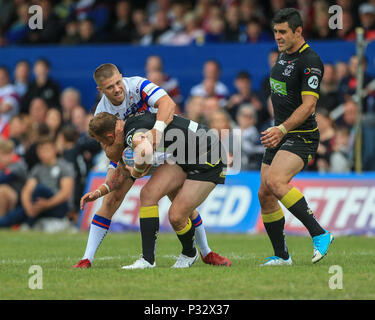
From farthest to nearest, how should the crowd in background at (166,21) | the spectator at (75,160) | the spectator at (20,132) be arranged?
1. the spectator at (20,132)
2. the crowd in background at (166,21)
3. the spectator at (75,160)

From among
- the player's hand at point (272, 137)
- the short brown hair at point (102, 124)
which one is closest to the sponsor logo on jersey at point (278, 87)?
the player's hand at point (272, 137)

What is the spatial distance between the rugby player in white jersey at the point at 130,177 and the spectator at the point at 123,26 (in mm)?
10772

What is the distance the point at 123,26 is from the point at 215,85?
13.8 feet

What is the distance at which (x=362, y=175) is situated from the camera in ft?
46.7

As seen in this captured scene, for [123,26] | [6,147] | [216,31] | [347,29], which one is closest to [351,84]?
[347,29]

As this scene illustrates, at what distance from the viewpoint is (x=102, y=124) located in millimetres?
8625

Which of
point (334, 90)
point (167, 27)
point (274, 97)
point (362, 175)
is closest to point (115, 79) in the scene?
point (274, 97)

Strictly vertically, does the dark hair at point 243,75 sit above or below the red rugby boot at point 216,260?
above

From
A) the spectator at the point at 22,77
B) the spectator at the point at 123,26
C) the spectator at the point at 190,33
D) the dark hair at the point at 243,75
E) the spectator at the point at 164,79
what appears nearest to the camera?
the dark hair at the point at 243,75

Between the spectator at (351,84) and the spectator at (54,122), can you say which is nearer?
the spectator at (351,84)

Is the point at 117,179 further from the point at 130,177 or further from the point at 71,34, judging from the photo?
the point at 71,34

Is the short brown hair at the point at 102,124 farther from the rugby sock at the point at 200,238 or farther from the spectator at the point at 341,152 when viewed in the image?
the spectator at the point at 341,152

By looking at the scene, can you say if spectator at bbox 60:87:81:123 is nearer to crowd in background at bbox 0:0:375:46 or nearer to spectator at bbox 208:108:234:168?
crowd in background at bbox 0:0:375:46

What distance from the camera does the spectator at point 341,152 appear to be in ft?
49.1
